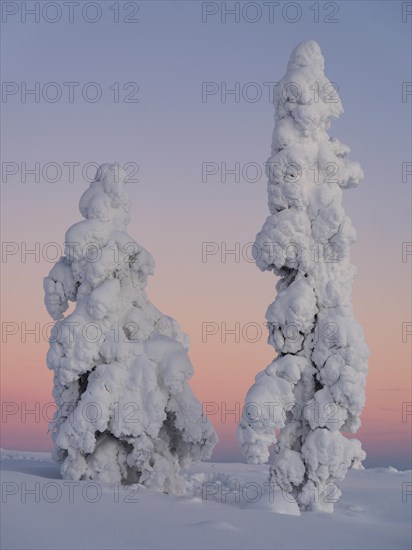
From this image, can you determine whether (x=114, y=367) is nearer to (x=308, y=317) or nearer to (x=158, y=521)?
(x=308, y=317)

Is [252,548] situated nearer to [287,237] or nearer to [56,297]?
[287,237]

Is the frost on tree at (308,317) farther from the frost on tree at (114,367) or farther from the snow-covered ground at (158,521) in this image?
the frost on tree at (114,367)

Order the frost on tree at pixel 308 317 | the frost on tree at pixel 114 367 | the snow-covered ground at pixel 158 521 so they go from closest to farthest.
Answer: the snow-covered ground at pixel 158 521 → the frost on tree at pixel 308 317 → the frost on tree at pixel 114 367

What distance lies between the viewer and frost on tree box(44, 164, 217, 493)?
17.6 m

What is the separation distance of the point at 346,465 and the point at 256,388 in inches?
95.8

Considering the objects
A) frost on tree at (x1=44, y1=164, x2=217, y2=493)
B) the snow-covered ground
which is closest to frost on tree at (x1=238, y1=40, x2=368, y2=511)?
the snow-covered ground

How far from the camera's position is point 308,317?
17016mm

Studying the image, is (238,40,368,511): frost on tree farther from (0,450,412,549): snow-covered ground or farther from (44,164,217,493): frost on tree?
(44,164,217,493): frost on tree

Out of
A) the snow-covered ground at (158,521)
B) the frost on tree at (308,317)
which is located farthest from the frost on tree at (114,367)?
the frost on tree at (308,317)

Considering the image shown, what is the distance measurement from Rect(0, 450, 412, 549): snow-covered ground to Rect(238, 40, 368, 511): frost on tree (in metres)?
1.18

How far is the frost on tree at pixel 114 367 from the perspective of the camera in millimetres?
17594

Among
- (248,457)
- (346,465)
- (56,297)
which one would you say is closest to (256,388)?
(248,457)

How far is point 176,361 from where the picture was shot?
58.8 feet

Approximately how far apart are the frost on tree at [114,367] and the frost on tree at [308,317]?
7.43ft
